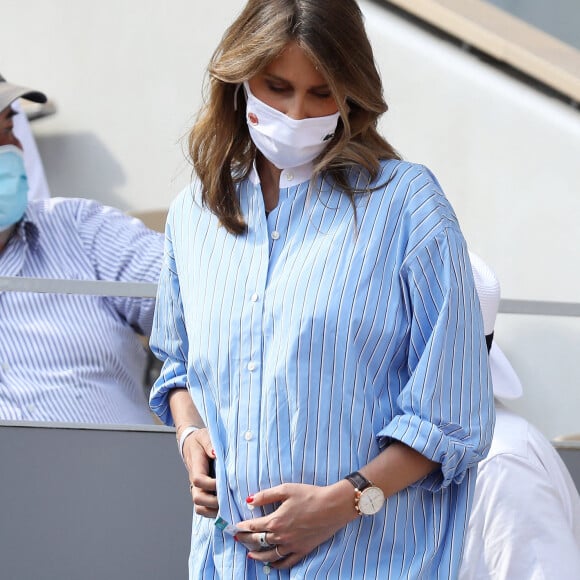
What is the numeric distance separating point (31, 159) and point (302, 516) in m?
2.94

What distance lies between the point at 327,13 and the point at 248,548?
2.22 ft

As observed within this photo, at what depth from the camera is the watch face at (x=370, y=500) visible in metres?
1.44

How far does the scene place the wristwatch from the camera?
1.44 m

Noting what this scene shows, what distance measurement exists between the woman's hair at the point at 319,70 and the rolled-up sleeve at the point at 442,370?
0.48 feet

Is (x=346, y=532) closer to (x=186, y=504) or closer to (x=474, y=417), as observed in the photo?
(x=474, y=417)

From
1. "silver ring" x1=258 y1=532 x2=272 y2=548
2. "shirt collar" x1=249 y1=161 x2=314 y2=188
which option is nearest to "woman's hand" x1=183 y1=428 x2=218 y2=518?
"silver ring" x1=258 y1=532 x2=272 y2=548

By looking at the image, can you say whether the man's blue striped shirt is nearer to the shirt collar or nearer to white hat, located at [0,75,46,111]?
white hat, located at [0,75,46,111]

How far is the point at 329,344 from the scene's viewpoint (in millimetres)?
1466

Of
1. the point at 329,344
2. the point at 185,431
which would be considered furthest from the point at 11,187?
the point at 329,344

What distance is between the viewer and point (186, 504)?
2.76 m

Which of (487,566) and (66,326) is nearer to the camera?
(487,566)

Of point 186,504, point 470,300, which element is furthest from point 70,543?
point 470,300

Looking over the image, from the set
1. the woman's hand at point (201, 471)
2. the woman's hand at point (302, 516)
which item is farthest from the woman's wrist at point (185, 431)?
the woman's hand at point (302, 516)

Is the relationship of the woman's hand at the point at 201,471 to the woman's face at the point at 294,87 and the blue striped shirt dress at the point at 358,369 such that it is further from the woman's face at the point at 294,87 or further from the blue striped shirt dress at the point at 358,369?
the woman's face at the point at 294,87
